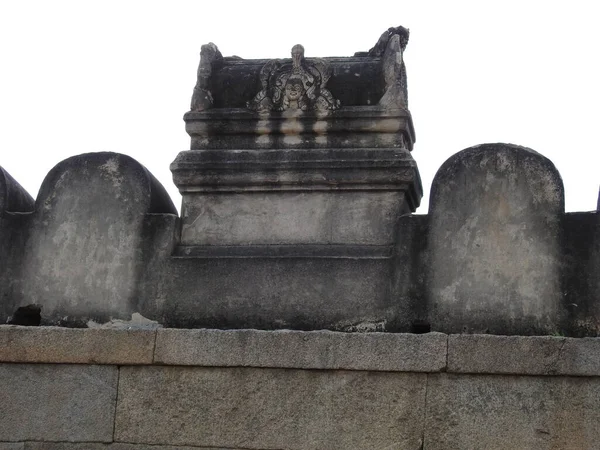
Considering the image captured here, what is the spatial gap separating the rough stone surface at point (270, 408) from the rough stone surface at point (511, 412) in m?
0.13

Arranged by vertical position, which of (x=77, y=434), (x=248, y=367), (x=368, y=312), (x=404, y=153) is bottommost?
(x=77, y=434)

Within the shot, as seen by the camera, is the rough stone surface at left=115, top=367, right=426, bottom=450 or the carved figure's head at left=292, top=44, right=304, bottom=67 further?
the carved figure's head at left=292, top=44, right=304, bottom=67

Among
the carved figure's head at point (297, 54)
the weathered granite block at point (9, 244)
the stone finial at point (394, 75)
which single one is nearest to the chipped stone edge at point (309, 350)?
the weathered granite block at point (9, 244)

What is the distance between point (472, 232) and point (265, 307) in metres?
1.45

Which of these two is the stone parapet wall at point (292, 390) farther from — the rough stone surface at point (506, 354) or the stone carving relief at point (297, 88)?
the stone carving relief at point (297, 88)

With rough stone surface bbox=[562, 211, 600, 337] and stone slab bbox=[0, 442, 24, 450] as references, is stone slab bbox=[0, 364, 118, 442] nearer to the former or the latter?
stone slab bbox=[0, 442, 24, 450]

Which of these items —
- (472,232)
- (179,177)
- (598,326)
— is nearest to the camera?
(598,326)

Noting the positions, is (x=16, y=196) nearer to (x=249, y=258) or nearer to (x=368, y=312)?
(x=249, y=258)

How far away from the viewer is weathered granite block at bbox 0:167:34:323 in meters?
6.86

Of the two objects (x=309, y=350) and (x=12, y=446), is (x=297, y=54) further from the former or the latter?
(x=12, y=446)

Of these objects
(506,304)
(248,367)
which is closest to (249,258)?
(248,367)

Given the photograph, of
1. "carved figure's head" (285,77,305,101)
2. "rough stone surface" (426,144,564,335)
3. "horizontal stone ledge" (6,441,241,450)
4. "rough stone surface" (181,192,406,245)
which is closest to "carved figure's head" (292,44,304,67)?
"carved figure's head" (285,77,305,101)

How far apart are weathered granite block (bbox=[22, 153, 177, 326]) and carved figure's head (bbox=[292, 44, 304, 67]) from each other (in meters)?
1.31

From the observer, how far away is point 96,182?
273 inches
